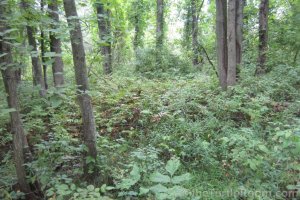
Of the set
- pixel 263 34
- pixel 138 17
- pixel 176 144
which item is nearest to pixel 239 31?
pixel 263 34

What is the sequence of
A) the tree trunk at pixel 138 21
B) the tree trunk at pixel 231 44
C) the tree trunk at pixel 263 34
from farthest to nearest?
the tree trunk at pixel 138 21
the tree trunk at pixel 263 34
the tree trunk at pixel 231 44

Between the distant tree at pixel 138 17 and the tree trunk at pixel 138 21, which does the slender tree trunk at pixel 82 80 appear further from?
the distant tree at pixel 138 17

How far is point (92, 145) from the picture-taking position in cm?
369

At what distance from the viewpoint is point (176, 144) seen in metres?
4.51

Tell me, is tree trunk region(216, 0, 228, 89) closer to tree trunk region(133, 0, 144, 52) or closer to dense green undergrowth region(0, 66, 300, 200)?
dense green undergrowth region(0, 66, 300, 200)

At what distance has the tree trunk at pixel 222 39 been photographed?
6.91 metres

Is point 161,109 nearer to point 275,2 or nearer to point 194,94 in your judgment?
point 194,94

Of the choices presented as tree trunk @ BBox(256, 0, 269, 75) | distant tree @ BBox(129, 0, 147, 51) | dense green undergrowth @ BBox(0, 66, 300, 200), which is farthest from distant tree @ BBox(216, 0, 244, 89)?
distant tree @ BBox(129, 0, 147, 51)

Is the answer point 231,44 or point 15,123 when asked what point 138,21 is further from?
point 15,123

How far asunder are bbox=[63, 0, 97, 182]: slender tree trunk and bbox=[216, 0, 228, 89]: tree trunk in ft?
14.2

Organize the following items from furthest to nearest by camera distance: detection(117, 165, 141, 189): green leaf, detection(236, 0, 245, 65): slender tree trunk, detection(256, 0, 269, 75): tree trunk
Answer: detection(256, 0, 269, 75): tree trunk
detection(236, 0, 245, 65): slender tree trunk
detection(117, 165, 141, 189): green leaf

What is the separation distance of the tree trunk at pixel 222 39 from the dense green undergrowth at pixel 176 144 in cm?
37

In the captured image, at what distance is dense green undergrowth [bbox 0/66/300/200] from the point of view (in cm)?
322

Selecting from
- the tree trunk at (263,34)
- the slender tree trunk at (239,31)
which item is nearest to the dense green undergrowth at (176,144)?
the tree trunk at (263,34)
